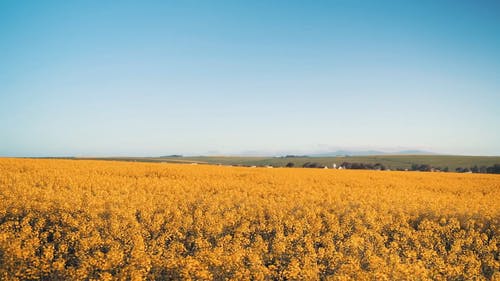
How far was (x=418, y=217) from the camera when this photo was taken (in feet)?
46.4

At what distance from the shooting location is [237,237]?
10.8m

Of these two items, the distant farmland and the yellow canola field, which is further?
the distant farmland

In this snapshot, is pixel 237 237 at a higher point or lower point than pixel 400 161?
higher

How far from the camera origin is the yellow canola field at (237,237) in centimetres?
739

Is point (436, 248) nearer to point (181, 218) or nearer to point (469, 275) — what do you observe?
point (469, 275)

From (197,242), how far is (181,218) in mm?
2466

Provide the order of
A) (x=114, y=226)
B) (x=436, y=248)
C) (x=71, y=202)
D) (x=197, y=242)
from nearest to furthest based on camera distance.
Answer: (x=197, y=242), (x=114, y=226), (x=436, y=248), (x=71, y=202)

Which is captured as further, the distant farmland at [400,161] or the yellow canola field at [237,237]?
the distant farmland at [400,161]

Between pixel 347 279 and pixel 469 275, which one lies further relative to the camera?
pixel 469 275

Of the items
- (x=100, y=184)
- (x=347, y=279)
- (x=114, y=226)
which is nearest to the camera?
(x=347, y=279)

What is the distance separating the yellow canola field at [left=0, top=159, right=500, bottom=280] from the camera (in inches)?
291

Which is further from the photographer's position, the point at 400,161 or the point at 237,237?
the point at 400,161

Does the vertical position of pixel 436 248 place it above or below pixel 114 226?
below

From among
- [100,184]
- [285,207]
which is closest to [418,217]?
[285,207]
